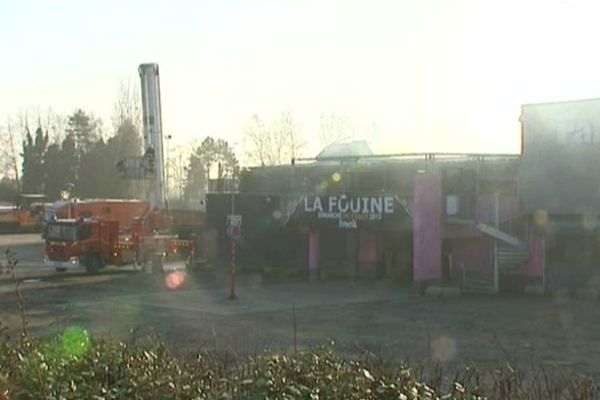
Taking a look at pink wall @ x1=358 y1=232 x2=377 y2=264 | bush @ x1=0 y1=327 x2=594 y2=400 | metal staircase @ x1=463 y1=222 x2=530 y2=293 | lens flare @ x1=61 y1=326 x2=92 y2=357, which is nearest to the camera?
bush @ x1=0 y1=327 x2=594 y2=400

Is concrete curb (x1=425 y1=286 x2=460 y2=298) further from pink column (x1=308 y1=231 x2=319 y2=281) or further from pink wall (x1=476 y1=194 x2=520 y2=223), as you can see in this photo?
pink column (x1=308 y1=231 x2=319 y2=281)

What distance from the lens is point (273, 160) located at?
88.8 metres

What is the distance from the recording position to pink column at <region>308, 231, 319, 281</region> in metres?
38.7

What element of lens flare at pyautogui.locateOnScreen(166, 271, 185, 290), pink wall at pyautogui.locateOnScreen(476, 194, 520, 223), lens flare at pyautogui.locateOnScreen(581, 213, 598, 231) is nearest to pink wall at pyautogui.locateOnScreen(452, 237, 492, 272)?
pink wall at pyautogui.locateOnScreen(476, 194, 520, 223)

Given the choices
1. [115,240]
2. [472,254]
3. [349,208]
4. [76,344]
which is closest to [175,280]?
[115,240]

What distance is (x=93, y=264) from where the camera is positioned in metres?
41.9

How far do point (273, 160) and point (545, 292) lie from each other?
57328 mm

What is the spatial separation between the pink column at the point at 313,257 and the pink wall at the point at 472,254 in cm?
601

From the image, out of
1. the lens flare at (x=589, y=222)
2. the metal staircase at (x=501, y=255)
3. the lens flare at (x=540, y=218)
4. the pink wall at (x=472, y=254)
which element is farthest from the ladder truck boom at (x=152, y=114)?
the lens flare at (x=589, y=222)

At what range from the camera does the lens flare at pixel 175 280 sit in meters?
36.0

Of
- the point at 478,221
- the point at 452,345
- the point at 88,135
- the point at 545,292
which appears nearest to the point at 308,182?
the point at 478,221

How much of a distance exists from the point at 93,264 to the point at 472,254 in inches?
662

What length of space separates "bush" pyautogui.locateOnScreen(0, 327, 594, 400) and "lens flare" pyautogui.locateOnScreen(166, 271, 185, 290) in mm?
26868

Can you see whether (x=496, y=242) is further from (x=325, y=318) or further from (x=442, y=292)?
(x=325, y=318)
